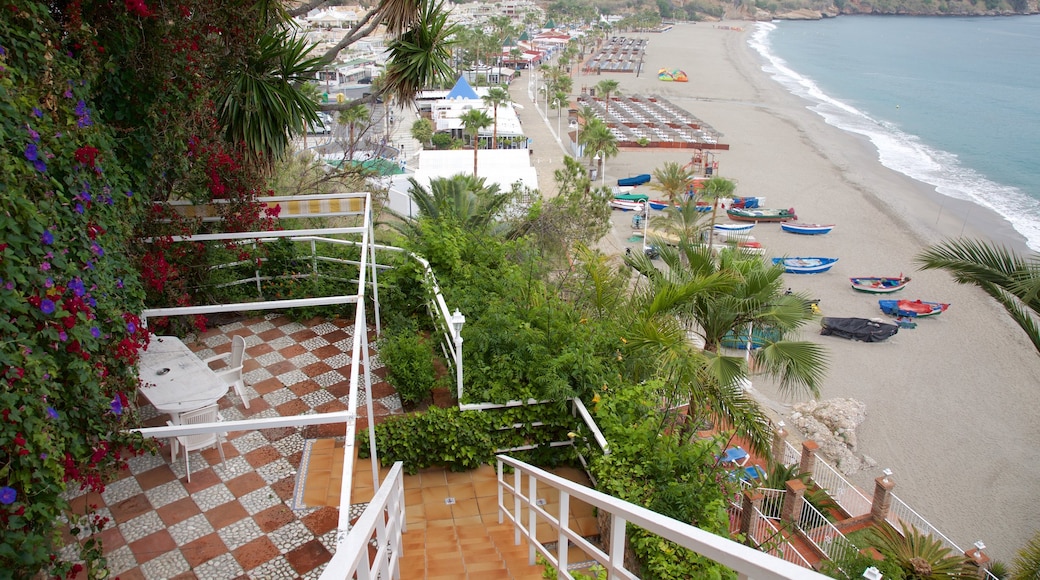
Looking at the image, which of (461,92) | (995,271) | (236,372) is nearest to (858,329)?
(995,271)

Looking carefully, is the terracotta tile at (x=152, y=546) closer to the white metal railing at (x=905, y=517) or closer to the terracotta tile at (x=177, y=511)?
the terracotta tile at (x=177, y=511)

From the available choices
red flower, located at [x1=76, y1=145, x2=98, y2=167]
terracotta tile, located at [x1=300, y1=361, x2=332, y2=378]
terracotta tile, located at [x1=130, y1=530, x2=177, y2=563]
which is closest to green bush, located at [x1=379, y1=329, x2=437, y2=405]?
terracotta tile, located at [x1=300, y1=361, x2=332, y2=378]

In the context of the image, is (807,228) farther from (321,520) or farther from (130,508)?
(130,508)

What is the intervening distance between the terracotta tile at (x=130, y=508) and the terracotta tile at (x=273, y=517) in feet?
2.41

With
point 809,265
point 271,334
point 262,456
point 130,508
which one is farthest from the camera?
point 809,265

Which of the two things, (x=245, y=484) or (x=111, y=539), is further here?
(x=245, y=484)

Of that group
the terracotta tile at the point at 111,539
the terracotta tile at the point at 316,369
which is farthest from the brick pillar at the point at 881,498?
the terracotta tile at the point at 111,539

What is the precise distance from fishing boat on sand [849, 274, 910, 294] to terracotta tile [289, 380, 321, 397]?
20.5 m

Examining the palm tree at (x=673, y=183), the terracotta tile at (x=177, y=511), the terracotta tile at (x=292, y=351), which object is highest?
the terracotta tile at (x=292, y=351)

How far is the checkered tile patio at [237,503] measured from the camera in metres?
4.35

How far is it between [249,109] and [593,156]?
28.5m

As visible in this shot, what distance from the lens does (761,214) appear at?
28.4 m

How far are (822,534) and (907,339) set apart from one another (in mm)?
11728

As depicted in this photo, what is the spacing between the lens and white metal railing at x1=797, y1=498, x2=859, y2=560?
9.49m
